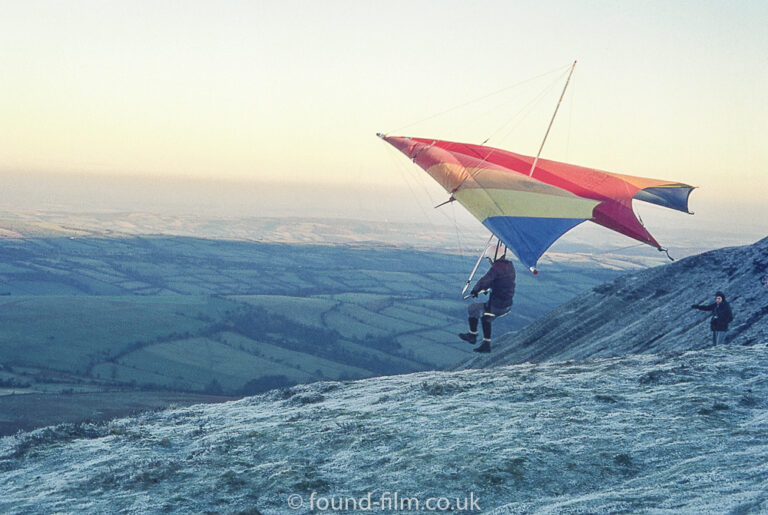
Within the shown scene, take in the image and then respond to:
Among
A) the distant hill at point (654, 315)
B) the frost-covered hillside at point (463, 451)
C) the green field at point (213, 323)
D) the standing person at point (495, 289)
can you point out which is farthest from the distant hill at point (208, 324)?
the standing person at point (495, 289)

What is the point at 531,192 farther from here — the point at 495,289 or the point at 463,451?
the point at 463,451

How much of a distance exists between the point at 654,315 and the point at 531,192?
15596mm

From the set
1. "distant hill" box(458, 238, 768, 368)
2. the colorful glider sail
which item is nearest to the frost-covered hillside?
the colorful glider sail

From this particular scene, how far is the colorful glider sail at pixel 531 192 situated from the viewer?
15.9 metres

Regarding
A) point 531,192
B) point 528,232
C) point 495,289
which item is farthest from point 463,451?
point 531,192

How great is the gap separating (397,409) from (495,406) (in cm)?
235

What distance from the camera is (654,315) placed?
28.8 metres

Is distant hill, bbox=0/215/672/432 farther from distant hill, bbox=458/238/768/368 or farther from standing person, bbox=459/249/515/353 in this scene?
standing person, bbox=459/249/515/353

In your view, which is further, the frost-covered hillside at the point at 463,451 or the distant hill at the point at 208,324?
the distant hill at the point at 208,324

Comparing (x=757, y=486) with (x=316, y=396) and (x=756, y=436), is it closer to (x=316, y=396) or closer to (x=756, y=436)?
(x=756, y=436)

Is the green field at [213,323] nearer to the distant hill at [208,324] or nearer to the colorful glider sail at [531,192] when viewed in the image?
the distant hill at [208,324]

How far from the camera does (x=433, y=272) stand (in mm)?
199125

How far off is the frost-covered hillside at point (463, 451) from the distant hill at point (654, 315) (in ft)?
23.1

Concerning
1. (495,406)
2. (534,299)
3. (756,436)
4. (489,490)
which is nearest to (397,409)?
(495,406)
